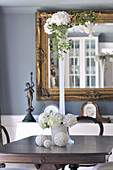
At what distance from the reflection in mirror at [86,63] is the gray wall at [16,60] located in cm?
38

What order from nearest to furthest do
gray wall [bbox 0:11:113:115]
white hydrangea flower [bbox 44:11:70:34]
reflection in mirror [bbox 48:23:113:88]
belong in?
white hydrangea flower [bbox 44:11:70:34] < reflection in mirror [bbox 48:23:113:88] < gray wall [bbox 0:11:113:115]

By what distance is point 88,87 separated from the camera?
5562 mm

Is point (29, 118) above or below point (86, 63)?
below

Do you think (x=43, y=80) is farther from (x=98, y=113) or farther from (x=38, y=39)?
(x=98, y=113)

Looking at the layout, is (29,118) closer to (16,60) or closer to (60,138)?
(16,60)

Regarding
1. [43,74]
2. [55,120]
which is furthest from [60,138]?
[43,74]

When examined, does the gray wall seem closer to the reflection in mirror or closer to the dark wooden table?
the reflection in mirror

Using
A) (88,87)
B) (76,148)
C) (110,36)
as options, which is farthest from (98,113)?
(76,148)

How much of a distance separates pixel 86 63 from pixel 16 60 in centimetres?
111

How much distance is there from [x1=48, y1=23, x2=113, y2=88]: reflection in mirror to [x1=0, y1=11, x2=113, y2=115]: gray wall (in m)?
0.38

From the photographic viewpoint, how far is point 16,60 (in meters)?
5.71

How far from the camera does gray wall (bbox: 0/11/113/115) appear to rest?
18.7 ft

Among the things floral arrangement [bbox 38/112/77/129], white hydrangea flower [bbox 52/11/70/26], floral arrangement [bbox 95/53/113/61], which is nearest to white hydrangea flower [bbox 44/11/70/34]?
white hydrangea flower [bbox 52/11/70/26]

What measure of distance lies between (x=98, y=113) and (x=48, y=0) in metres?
1.84
